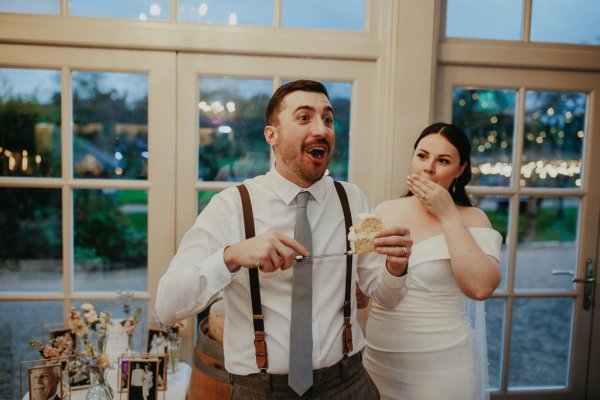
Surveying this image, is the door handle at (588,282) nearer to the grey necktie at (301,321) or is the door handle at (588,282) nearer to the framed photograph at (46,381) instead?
the grey necktie at (301,321)

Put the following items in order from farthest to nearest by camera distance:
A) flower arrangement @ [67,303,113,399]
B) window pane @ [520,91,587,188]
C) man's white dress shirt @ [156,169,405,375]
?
window pane @ [520,91,587,188] < flower arrangement @ [67,303,113,399] < man's white dress shirt @ [156,169,405,375]

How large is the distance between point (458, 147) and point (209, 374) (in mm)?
1246

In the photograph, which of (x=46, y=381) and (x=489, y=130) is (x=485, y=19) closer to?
(x=489, y=130)

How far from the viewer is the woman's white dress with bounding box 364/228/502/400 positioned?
1.63 metres

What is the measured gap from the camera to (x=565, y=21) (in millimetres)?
2338

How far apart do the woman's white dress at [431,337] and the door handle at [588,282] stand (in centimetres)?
107

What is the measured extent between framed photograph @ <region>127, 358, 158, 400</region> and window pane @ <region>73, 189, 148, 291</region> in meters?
0.75

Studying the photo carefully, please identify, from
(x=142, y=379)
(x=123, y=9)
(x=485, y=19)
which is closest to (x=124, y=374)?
(x=142, y=379)

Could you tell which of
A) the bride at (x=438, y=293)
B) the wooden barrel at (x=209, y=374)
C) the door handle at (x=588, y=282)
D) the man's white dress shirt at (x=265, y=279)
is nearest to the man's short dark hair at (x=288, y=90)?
the man's white dress shirt at (x=265, y=279)

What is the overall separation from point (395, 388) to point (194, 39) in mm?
1714

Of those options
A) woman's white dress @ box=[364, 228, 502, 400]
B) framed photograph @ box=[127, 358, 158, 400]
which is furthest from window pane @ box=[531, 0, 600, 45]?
framed photograph @ box=[127, 358, 158, 400]

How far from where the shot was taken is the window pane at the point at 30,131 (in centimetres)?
211

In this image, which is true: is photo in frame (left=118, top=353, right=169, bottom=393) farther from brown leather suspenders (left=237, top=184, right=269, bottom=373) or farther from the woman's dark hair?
the woman's dark hair

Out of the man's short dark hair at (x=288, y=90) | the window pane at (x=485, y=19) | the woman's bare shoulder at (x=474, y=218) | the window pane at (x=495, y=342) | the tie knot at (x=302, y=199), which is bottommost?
the window pane at (x=495, y=342)
